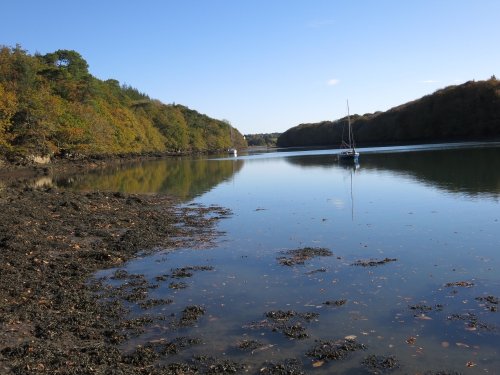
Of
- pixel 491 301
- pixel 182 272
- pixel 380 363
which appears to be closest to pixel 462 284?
pixel 491 301

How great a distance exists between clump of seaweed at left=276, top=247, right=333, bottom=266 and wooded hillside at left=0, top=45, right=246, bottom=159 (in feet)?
136

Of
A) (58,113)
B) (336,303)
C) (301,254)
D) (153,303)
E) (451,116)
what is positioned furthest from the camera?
(451,116)

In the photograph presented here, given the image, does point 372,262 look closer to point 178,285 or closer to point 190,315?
point 178,285

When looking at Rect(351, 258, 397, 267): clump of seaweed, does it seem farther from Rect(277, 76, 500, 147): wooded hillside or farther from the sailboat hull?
Rect(277, 76, 500, 147): wooded hillside

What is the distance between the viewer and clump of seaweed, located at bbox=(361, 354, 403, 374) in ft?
20.1

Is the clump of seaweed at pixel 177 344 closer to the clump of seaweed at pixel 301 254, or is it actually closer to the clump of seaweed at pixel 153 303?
the clump of seaweed at pixel 153 303

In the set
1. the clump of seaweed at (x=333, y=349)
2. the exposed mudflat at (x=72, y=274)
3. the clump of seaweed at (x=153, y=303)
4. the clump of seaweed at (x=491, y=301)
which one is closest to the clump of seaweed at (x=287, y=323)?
the clump of seaweed at (x=333, y=349)

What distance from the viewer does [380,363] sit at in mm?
6273

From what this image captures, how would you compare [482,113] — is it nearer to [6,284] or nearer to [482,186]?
[482,186]

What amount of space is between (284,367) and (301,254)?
626 centimetres

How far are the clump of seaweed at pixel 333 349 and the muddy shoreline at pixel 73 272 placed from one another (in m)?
1.91

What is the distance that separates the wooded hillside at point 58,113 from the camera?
50469 mm

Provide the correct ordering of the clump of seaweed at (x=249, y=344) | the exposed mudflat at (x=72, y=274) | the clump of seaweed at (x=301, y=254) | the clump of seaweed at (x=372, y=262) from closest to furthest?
the exposed mudflat at (x=72, y=274), the clump of seaweed at (x=249, y=344), the clump of seaweed at (x=372, y=262), the clump of seaweed at (x=301, y=254)

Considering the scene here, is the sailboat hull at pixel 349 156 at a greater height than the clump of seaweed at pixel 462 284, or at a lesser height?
greater
